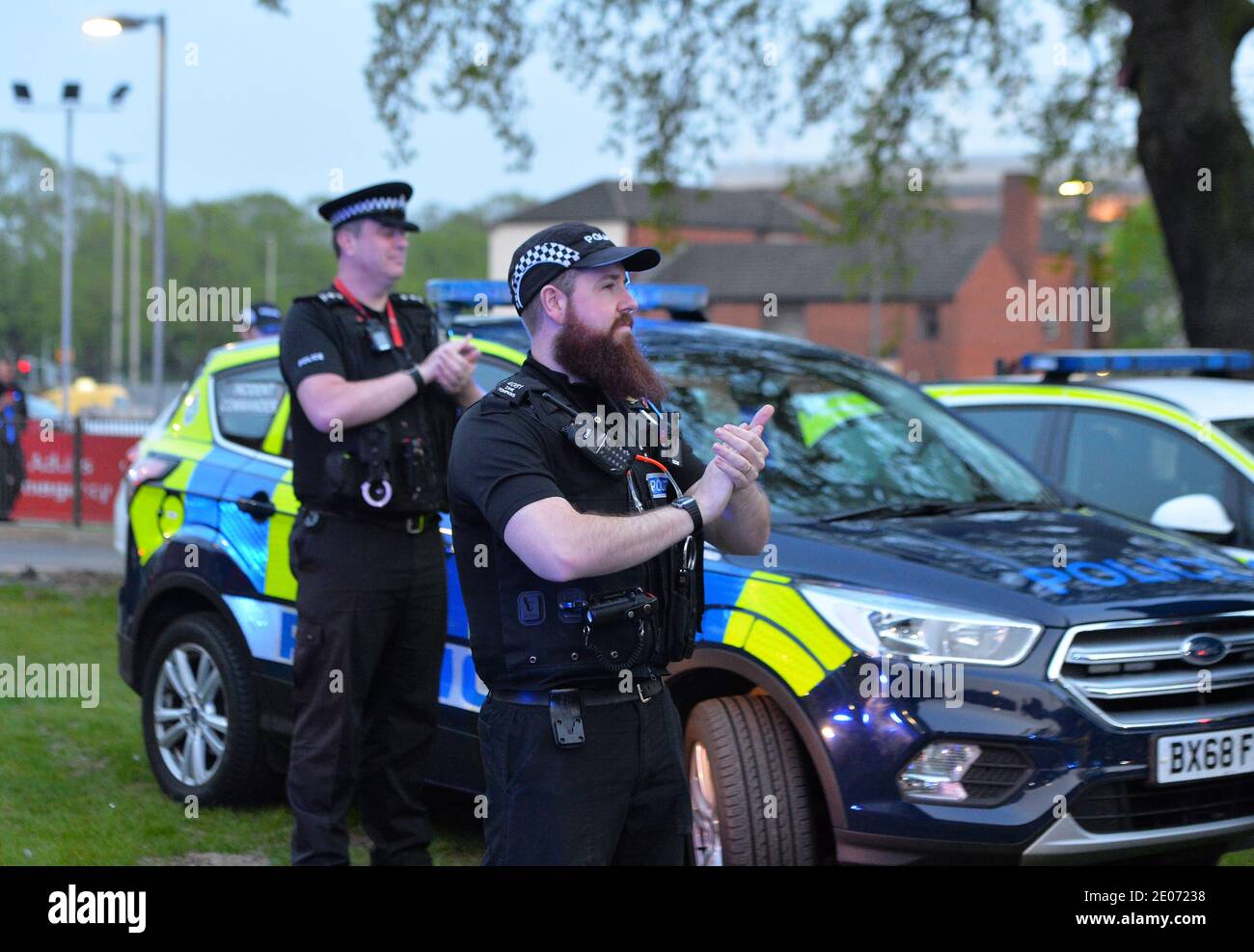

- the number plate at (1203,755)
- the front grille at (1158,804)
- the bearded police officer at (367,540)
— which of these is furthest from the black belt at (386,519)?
the number plate at (1203,755)

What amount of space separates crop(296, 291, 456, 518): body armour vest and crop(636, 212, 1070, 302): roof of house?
63127mm

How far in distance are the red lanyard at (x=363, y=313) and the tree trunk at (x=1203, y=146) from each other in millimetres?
8082

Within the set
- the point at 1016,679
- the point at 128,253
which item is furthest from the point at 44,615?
the point at 128,253

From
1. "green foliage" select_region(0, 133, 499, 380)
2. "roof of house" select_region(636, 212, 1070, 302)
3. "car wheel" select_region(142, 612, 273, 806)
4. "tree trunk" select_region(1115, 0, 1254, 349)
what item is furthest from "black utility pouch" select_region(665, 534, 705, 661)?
"roof of house" select_region(636, 212, 1070, 302)

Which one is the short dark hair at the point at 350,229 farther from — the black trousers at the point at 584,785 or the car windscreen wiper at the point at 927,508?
the black trousers at the point at 584,785

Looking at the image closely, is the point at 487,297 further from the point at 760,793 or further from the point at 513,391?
the point at 513,391

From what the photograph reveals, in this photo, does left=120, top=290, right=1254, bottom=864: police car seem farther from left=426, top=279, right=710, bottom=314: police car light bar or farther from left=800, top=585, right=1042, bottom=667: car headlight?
left=426, top=279, right=710, bottom=314: police car light bar

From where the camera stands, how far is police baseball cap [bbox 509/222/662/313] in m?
3.12

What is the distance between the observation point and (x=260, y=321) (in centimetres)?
1040

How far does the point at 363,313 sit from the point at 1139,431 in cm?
350

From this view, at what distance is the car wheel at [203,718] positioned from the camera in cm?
564
